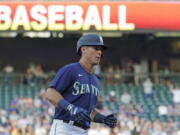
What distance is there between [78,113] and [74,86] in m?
0.34

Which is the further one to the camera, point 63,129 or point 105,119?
point 105,119

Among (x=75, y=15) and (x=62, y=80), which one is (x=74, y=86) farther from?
(x=75, y=15)

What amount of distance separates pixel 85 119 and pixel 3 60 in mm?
15430

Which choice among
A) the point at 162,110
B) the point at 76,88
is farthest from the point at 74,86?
the point at 162,110

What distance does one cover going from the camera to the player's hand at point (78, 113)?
5312 millimetres

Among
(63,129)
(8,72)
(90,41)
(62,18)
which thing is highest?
(90,41)

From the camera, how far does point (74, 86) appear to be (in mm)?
5555

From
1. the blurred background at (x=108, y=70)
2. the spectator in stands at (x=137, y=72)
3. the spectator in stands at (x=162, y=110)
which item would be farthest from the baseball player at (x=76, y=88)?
the spectator in stands at (x=137, y=72)

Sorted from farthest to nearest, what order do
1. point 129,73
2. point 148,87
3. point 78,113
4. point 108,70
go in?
1. point 108,70
2. point 129,73
3. point 148,87
4. point 78,113

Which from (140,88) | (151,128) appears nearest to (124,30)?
(140,88)

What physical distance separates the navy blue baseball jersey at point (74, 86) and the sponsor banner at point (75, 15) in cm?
1219

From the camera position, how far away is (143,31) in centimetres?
1831

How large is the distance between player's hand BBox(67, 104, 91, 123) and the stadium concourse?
8390 millimetres

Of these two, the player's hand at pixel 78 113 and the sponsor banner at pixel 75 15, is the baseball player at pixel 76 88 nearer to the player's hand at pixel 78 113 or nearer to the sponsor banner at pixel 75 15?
the player's hand at pixel 78 113
